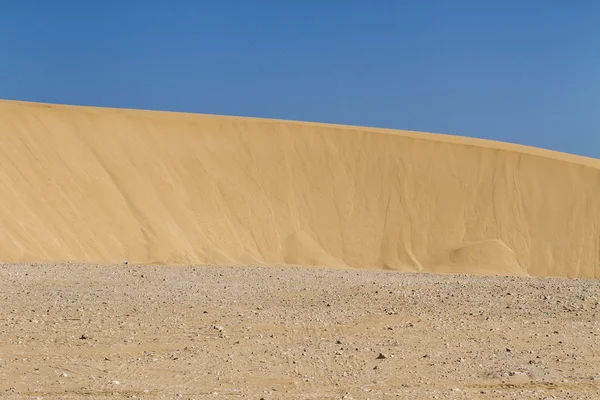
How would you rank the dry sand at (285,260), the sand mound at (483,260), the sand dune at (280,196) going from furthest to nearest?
the sand mound at (483,260)
the sand dune at (280,196)
the dry sand at (285,260)

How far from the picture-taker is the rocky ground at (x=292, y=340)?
7676mm

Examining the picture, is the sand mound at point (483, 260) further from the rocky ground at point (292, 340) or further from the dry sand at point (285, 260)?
the rocky ground at point (292, 340)

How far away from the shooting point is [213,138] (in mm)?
36250

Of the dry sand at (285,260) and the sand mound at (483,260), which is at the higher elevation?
the dry sand at (285,260)

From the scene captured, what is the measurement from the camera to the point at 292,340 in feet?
33.2

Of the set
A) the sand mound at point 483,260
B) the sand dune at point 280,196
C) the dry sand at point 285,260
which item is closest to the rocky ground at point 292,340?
the dry sand at point 285,260

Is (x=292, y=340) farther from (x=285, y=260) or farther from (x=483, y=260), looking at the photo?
(x=483, y=260)

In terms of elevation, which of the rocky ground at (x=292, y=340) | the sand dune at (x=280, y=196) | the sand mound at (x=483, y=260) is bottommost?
the sand mound at (x=483, y=260)

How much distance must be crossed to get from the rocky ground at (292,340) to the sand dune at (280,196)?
11879 mm

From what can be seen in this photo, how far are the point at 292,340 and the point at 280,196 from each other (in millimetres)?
23420

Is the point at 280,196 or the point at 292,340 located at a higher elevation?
the point at 292,340

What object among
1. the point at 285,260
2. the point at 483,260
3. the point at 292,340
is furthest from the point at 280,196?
the point at 292,340

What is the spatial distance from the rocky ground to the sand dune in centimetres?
1188

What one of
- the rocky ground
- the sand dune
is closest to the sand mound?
the sand dune
